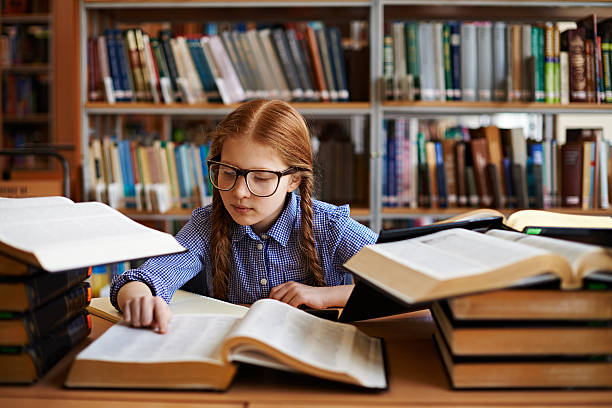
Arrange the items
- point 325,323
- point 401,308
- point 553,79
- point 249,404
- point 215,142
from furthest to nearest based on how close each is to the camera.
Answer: point 553,79 < point 215,142 < point 401,308 < point 325,323 < point 249,404

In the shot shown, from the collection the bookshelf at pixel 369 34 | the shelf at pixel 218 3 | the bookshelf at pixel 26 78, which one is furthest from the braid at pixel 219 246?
the bookshelf at pixel 26 78

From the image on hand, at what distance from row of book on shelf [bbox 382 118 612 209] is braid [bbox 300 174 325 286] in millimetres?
1059

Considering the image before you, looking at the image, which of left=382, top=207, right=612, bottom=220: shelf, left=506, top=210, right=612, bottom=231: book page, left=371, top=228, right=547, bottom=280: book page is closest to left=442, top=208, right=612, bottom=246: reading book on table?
left=506, top=210, right=612, bottom=231: book page

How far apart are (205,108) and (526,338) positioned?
2010mm

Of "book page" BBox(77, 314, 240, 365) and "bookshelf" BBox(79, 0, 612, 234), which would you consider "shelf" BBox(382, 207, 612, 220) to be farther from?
"book page" BBox(77, 314, 240, 365)

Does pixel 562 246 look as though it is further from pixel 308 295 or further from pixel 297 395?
pixel 308 295

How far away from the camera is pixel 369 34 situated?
8.03 feet

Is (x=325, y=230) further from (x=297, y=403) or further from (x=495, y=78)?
(x=495, y=78)

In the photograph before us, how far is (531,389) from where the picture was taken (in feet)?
2.14

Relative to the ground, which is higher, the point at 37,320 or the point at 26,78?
the point at 26,78

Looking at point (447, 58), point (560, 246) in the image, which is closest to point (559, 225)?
point (560, 246)

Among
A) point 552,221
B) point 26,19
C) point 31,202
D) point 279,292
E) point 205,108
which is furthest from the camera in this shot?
point 26,19

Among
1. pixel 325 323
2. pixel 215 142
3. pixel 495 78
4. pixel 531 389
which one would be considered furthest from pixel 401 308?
pixel 495 78

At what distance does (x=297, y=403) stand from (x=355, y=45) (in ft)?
8.59
